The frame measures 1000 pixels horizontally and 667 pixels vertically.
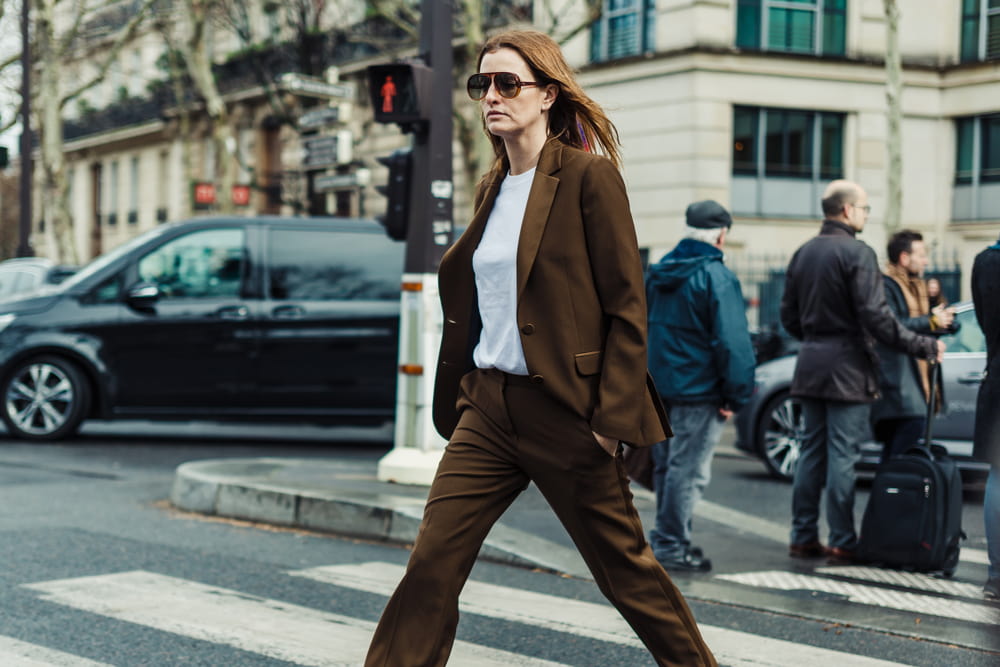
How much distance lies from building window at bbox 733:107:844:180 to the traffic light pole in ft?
53.1

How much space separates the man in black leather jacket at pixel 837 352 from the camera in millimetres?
6582

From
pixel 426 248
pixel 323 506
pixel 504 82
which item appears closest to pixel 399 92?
pixel 426 248

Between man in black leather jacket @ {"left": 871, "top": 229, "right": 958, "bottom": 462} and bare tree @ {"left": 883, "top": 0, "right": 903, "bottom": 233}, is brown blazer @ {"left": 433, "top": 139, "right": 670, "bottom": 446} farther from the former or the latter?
bare tree @ {"left": 883, "top": 0, "right": 903, "bottom": 233}

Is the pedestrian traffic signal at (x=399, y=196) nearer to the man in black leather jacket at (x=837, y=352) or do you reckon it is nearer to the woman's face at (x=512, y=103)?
the man in black leather jacket at (x=837, y=352)

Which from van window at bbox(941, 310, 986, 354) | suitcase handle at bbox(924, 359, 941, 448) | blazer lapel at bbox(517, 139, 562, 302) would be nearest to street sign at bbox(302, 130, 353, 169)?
van window at bbox(941, 310, 986, 354)

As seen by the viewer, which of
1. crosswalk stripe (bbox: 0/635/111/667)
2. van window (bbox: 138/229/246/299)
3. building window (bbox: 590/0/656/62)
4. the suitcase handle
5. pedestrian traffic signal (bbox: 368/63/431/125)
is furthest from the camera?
building window (bbox: 590/0/656/62)

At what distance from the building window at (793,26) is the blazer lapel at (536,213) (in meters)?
21.3

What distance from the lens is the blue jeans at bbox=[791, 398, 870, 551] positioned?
6742 mm

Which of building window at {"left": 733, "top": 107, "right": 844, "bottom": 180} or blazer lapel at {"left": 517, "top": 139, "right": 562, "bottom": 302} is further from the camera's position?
building window at {"left": 733, "top": 107, "right": 844, "bottom": 180}

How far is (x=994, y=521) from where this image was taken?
5863 millimetres

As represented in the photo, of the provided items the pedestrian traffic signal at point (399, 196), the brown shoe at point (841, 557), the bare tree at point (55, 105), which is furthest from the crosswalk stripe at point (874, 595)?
the bare tree at point (55, 105)

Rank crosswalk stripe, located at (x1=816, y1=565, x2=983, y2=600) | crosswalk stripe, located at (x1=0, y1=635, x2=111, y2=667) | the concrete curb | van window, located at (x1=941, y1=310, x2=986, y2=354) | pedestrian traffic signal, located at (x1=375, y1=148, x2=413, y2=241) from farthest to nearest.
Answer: van window, located at (x1=941, y1=310, x2=986, y2=354), pedestrian traffic signal, located at (x1=375, y1=148, x2=413, y2=241), the concrete curb, crosswalk stripe, located at (x1=816, y1=565, x2=983, y2=600), crosswalk stripe, located at (x1=0, y1=635, x2=111, y2=667)

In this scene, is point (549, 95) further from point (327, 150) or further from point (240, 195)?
point (240, 195)

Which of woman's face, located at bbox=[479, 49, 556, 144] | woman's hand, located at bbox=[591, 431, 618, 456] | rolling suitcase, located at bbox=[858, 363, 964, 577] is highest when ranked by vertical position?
woman's face, located at bbox=[479, 49, 556, 144]
